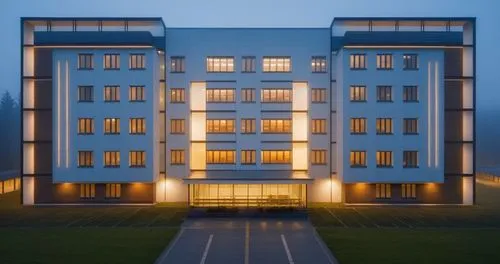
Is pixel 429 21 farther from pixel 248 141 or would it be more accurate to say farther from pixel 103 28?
pixel 103 28

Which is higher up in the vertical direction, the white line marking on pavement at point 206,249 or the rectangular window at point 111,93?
the rectangular window at point 111,93

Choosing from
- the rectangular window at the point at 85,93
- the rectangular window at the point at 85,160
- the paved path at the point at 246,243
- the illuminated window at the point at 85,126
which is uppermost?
the rectangular window at the point at 85,93

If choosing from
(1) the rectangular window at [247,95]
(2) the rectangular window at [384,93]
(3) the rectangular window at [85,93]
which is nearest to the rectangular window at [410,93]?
(2) the rectangular window at [384,93]

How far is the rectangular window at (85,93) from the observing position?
175 feet

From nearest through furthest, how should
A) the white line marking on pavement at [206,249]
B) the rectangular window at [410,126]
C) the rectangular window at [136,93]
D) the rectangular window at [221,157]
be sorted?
the white line marking on pavement at [206,249]
the rectangular window at [410,126]
the rectangular window at [136,93]
the rectangular window at [221,157]

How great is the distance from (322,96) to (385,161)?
30.2 ft

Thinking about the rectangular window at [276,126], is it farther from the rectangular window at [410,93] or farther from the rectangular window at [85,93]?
the rectangular window at [85,93]

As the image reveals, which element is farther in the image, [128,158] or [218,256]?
[128,158]

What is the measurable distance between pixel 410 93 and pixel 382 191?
32.7ft

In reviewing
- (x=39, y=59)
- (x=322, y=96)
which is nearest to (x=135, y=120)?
(x=39, y=59)

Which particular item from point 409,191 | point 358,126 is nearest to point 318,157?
point 358,126

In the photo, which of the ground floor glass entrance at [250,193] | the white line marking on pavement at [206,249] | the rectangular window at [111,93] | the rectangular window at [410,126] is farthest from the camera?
the rectangular window at [111,93]

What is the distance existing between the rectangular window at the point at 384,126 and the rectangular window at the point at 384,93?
1.94m

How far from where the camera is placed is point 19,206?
173 ft
